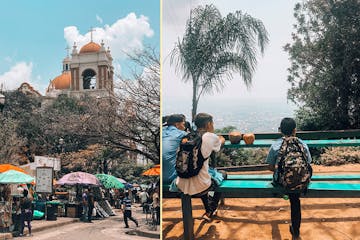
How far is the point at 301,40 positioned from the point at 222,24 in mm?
555

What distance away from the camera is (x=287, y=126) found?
2.52m

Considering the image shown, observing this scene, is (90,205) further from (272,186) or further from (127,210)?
(272,186)

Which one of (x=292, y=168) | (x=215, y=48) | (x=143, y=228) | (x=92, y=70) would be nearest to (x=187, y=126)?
(x=215, y=48)

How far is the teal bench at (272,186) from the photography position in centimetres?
238

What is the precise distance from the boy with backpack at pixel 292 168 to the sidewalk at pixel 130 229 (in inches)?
52.1

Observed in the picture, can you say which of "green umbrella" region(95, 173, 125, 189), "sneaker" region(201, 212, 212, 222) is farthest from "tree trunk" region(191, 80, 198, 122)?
"green umbrella" region(95, 173, 125, 189)

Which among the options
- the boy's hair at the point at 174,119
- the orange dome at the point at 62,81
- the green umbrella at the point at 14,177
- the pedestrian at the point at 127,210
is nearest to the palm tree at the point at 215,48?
the boy's hair at the point at 174,119

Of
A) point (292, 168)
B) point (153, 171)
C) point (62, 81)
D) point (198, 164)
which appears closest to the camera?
point (292, 168)

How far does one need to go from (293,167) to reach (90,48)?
108 inches

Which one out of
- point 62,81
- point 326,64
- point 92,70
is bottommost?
point 326,64

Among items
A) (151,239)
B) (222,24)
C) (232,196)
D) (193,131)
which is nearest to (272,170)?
(232,196)

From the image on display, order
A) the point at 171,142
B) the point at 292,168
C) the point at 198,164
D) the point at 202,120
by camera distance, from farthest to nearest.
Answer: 1. the point at 171,142
2. the point at 202,120
3. the point at 198,164
4. the point at 292,168

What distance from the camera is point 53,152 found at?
446 cm

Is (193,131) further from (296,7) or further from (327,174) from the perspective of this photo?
(296,7)
